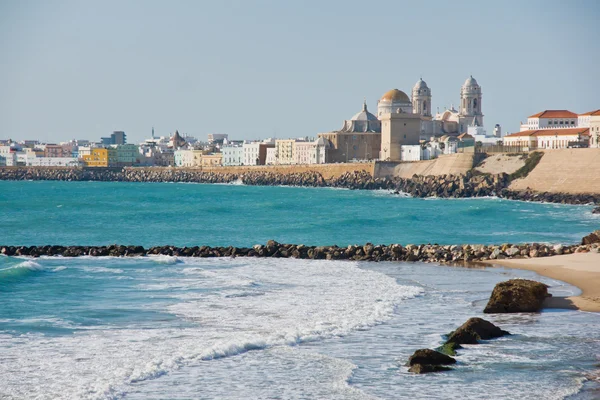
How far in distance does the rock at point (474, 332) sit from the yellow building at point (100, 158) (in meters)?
143

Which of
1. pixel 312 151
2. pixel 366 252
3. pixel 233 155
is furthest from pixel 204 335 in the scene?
pixel 233 155

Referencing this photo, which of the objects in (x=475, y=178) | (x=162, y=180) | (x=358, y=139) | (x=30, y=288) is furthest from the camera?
(x=162, y=180)

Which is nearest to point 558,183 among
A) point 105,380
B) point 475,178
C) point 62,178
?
point 475,178

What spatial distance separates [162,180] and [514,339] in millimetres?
114083

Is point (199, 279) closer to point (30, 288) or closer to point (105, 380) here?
point (30, 288)

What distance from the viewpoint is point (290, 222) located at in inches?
1874

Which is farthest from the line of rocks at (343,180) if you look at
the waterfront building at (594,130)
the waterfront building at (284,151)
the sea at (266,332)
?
the sea at (266,332)

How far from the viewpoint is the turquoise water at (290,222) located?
3784 cm

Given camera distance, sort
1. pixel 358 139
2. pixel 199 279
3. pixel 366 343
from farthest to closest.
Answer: pixel 358 139 < pixel 199 279 < pixel 366 343

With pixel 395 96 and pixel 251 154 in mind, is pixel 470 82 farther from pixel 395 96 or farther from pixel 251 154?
pixel 251 154

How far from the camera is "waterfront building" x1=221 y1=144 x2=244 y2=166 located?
13888 centimetres

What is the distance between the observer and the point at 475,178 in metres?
78.6

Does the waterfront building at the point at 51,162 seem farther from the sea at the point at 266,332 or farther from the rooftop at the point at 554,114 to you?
the sea at the point at 266,332

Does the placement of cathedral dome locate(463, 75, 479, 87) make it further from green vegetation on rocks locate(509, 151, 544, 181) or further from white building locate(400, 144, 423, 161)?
green vegetation on rocks locate(509, 151, 544, 181)
